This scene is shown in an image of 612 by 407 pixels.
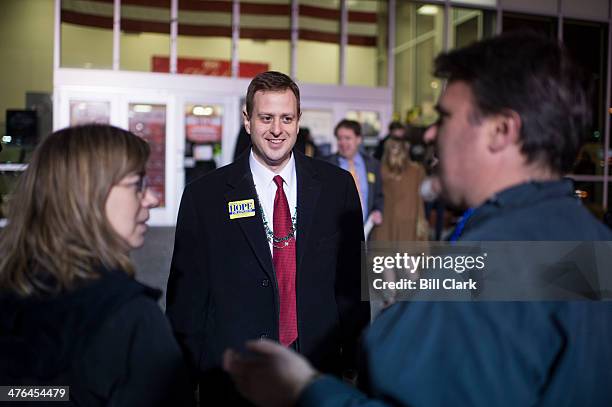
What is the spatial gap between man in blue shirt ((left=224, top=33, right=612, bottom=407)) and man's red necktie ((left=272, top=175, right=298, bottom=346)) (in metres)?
1.31

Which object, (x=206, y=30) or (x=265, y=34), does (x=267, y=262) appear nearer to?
(x=206, y=30)

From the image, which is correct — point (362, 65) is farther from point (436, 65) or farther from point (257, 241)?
point (436, 65)

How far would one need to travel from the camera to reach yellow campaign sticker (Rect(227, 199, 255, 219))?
8.68 ft

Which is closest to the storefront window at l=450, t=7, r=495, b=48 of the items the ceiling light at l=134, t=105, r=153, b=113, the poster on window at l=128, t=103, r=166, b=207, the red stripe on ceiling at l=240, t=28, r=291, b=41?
the red stripe on ceiling at l=240, t=28, r=291, b=41

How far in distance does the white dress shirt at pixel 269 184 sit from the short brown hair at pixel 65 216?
119 centimetres

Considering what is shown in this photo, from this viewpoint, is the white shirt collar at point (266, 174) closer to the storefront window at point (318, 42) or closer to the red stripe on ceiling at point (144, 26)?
the red stripe on ceiling at point (144, 26)

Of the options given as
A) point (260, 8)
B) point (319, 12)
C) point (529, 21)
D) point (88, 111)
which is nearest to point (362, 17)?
point (319, 12)

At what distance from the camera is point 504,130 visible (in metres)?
1.27

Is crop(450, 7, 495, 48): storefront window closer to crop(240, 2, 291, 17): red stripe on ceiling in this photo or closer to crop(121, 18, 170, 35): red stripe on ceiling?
crop(240, 2, 291, 17): red stripe on ceiling

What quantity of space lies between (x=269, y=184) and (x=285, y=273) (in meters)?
0.43

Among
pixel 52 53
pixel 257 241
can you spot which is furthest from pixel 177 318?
pixel 52 53

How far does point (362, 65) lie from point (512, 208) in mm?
12207

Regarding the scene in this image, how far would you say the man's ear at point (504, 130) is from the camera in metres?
1.26

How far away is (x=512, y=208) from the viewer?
122 centimetres
